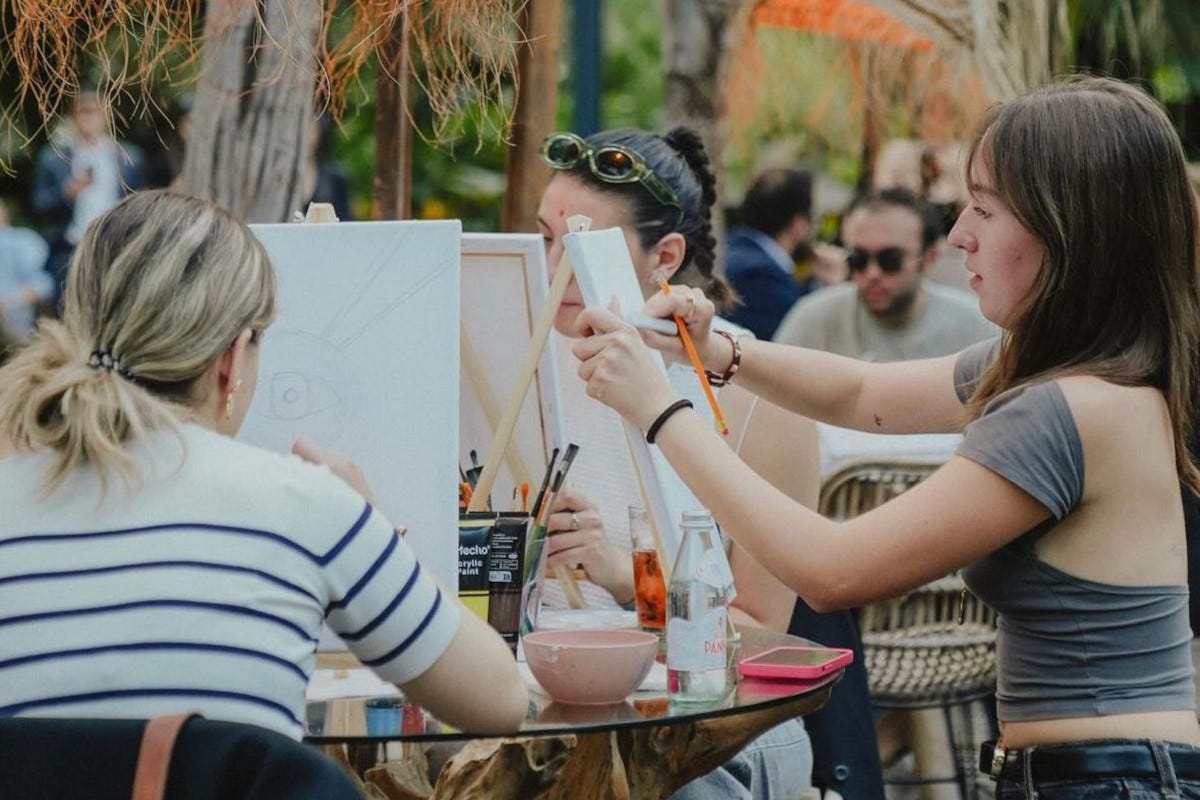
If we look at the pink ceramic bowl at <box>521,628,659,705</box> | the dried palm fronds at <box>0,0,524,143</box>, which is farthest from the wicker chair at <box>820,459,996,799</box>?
the pink ceramic bowl at <box>521,628,659,705</box>

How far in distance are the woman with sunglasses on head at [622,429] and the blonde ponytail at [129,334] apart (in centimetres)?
87

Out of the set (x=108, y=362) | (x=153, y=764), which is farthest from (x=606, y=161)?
(x=153, y=764)

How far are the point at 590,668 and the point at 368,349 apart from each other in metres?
0.57

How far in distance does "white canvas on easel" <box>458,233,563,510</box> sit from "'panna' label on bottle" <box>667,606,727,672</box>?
623mm

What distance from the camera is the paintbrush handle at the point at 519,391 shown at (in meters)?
2.45

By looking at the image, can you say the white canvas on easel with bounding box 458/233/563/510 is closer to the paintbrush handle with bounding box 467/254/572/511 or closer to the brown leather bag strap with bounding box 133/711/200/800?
the paintbrush handle with bounding box 467/254/572/511

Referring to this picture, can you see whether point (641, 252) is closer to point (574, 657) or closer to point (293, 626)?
point (574, 657)

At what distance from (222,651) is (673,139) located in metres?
1.87

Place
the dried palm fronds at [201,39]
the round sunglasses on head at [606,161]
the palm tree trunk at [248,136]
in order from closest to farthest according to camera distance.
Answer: the dried palm fronds at [201,39]
the round sunglasses on head at [606,161]
the palm tree trunk at [248,136]

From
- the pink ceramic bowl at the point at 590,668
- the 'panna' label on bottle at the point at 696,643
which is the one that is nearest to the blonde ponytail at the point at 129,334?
the pink ceramic bowl at the point at 590,668

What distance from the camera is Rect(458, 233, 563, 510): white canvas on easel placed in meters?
2.63

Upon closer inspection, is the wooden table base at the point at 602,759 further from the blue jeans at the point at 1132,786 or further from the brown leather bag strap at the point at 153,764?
the brown leather bag strap at the point at 153,764

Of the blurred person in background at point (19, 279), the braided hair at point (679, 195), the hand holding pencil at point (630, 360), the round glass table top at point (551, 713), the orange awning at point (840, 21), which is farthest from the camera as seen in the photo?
the blurred person in background at point (19, 279)

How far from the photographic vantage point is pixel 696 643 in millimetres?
2049
